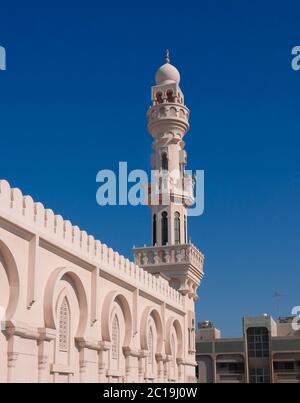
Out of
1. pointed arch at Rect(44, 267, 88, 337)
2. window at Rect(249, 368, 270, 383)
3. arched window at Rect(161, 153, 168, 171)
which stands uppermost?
arched window at Rect(161, 153, 168, 171)

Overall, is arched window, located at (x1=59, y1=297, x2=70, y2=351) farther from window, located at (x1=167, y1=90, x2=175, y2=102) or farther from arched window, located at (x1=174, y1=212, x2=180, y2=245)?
window, located at (x1=167, y1=90, x2=175, y2=102)

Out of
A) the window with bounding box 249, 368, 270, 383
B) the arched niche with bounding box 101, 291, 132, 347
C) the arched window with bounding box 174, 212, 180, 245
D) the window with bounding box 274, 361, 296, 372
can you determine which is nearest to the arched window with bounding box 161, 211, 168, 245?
the arched window with bounding box 174, 212, 180, 245

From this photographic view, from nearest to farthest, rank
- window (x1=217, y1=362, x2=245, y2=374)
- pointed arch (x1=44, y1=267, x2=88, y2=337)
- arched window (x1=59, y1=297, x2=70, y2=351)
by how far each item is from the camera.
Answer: pointed arch (x1=44, y1=267, x2=88, y2=337)
arched window (x1=59, y1=297, x2=70, y2=351)
window (x1=217, y1=362, x2=245, y2=374)

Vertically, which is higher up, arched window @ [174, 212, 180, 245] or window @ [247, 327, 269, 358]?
arched window @ [174, 212, 180, 245]

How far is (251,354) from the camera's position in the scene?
223ft

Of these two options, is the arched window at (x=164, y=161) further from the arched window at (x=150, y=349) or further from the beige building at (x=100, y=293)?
the arched window at (x=150, y=349)

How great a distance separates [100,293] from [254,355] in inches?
1910

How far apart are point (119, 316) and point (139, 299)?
7.14 ft

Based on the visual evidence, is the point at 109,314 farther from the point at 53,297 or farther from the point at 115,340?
the point at 53,297

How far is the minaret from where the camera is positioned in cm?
3412

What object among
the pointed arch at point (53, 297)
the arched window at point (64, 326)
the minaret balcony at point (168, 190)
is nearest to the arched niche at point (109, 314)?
the pointed arch at point (53, 297)

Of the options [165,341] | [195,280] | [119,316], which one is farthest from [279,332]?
[119,316]

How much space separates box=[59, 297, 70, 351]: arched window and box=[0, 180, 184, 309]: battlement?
5.91 feet

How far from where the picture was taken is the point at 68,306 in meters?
20.5
